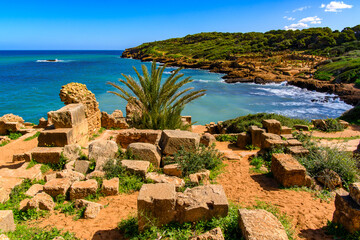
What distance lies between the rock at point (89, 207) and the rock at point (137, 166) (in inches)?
48.8

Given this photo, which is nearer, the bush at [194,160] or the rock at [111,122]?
the bush at [194,160]

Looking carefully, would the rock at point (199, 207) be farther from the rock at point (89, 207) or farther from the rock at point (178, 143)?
the rock at point (178, 143)

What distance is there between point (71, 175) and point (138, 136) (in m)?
2.59

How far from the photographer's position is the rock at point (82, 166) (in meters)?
5.91

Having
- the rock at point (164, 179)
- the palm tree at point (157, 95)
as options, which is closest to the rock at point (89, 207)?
the rock at point (164, 179)

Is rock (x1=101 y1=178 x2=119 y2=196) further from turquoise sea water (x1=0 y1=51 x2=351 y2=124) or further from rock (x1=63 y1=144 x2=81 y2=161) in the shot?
turquoise sea water (x1=0 y1=51 x2=351 y2=124)

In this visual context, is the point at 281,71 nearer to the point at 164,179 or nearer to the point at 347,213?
the point at 164,179

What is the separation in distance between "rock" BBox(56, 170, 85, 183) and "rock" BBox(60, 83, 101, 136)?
405 cm

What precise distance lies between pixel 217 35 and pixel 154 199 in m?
99.8

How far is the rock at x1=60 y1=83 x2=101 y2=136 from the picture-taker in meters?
9.73

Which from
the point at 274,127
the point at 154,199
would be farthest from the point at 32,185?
the point at 274,127

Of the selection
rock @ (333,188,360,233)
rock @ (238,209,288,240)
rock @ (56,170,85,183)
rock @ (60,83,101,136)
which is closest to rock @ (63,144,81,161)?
rock @ (56,170,85,183)

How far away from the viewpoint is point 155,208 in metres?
3.66

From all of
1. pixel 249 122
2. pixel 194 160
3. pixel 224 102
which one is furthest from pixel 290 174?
pixel 224 102
